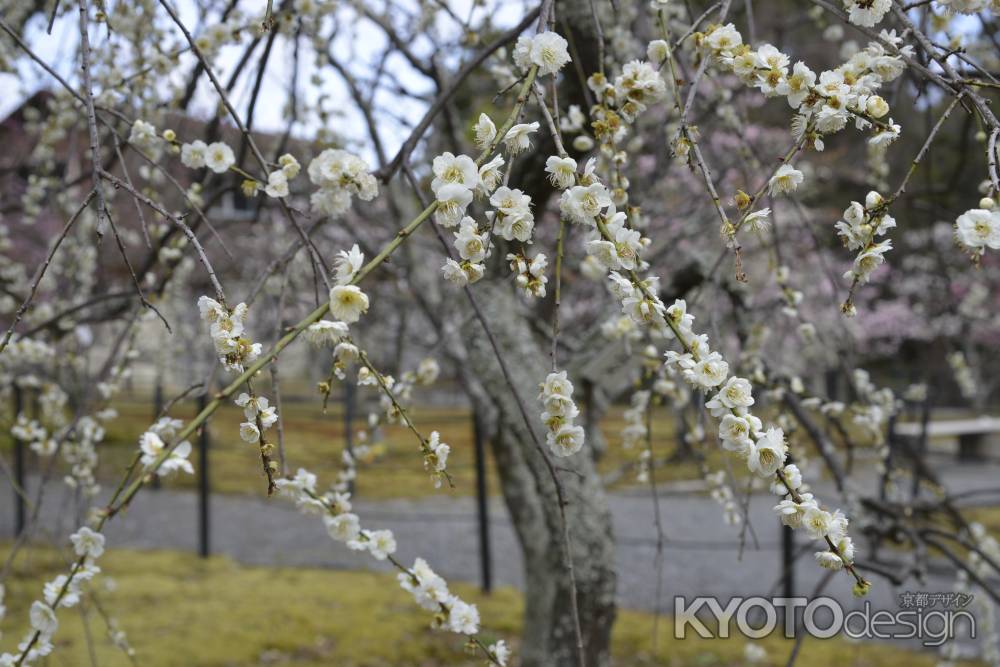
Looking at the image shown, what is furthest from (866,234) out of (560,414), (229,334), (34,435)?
(34,435)

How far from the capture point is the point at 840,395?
36.7 feet

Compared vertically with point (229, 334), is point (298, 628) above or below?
below

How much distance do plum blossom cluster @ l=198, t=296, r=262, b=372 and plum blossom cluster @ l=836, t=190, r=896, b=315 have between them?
0.60 metres

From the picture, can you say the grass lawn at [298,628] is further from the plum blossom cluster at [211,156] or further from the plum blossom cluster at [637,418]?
the plum blossom cluster at [211,156]

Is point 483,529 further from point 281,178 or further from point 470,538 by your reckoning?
point 281,178

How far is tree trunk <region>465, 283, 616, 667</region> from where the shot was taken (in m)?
2.00

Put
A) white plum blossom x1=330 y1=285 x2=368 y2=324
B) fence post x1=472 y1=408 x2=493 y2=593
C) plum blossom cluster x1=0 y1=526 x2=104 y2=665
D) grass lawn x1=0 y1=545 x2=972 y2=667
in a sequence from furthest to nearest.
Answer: fence post x1=472 y1=408 x2=493 y2=593, grass lawn x1=0 y1=545 x2=972 y2=667, plum blossom cluster x1=0 y1=526 x2=104 y2=665, white plum blossom x1=330 y1=285 x2=368 y2=324

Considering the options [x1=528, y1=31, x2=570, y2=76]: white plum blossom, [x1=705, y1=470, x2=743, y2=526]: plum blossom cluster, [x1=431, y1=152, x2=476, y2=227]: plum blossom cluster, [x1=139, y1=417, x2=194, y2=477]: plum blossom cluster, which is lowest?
[x1=705, y1=470, x2=743, y2=526]: plum blossom cluster

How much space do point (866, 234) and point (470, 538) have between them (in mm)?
5101

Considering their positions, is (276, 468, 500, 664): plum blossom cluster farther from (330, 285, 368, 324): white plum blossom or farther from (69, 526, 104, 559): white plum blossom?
(330, 285, 368, 324): white plum blossom

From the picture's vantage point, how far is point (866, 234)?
80 centimetres

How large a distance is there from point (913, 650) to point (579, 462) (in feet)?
7.07

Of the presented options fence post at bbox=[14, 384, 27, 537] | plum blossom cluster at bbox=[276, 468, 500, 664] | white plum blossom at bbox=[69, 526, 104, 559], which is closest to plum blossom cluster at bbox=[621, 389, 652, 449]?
plum blossom cluster at bbox=[276, 468, 500, 664]

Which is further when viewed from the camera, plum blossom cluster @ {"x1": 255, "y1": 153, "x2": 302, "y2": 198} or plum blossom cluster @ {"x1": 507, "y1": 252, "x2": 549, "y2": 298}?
plum blossom cluster @ {"x1": 255, "y1": 153, "x2": 302, "y2": 198}
